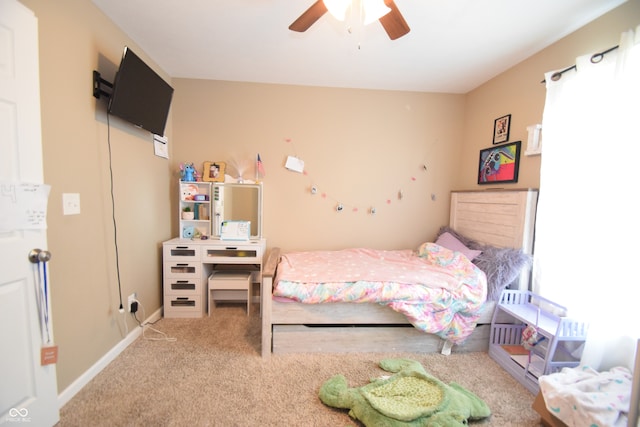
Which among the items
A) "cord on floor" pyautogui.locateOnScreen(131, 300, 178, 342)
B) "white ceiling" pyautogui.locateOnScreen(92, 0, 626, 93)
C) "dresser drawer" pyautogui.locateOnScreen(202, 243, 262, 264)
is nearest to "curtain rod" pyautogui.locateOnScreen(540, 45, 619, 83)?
"white ceiling" pyautogui.locateOnScreen(92, 0, 626, 93)

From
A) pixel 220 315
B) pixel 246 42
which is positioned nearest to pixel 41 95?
pixel 246 42

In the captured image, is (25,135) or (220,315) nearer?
(25,135)

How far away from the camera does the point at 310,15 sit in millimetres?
1366

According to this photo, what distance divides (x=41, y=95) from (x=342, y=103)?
2.44 m

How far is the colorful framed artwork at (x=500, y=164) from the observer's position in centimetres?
215

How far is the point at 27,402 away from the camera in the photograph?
3.70 feet

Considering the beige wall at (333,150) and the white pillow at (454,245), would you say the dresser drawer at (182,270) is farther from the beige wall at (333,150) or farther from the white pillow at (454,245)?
the white pillow at (454,245)

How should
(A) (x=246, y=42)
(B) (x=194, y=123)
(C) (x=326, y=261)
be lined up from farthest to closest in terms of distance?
1. (B) (x=194, y=123)
2. (C) (x=326, y=261)
3. (A) (x=246, y=42)

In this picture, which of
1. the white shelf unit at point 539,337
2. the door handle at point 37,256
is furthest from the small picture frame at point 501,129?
the door handle at point 37,256

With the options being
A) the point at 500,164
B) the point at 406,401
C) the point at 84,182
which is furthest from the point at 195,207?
the point at 500,164

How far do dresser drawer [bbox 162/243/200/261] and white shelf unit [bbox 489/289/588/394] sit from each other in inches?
107

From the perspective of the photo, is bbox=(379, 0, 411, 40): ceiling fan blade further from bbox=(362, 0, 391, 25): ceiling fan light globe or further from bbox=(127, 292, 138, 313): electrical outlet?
bbox=(127, 292, 138, 313): electrical outlet

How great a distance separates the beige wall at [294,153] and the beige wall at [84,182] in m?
0.01

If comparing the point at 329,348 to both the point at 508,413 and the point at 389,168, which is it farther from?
the point at 389,168
